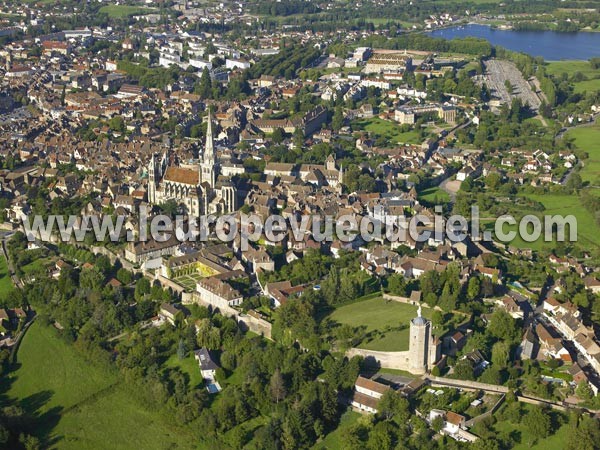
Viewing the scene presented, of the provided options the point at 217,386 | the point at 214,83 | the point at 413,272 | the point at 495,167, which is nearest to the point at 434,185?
the point at 495,167

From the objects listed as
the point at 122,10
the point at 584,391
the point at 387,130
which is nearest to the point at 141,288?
the point at 584,391

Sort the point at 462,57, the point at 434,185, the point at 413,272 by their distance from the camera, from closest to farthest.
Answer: the point at 413,272, the point at 434,185, the point at 462,57

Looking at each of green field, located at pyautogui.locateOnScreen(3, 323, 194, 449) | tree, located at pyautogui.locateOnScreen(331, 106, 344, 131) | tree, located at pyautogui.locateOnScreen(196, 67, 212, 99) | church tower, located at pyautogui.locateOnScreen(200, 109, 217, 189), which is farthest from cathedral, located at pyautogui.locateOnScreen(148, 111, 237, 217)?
tree, located at pyautogui.locateOnScreen(196, 67, 212, 99)

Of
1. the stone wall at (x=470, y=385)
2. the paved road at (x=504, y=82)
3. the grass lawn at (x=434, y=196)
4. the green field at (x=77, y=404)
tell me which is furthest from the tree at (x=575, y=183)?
the green field at (x=77, y=404)

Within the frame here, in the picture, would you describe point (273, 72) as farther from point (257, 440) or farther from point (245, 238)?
point (257, 440)

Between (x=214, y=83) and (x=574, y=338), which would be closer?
(x=574, y=338)
